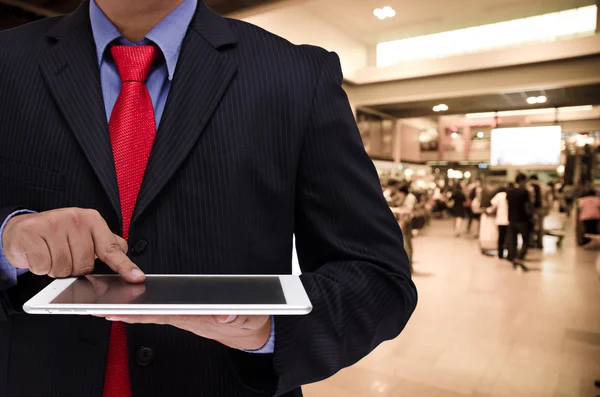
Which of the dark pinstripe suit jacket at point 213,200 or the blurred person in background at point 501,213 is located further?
the blurred person in background at point 501,213

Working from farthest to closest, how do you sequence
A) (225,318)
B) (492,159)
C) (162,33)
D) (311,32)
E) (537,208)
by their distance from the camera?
(492,159)
(537,208)
(311,32)
(162,33)
(225,318)

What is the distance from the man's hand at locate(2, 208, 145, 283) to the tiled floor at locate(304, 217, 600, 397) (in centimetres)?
326

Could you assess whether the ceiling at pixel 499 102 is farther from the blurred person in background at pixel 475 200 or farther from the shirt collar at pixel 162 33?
the shirt collar at pixel 162 33

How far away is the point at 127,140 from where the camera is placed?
72cm

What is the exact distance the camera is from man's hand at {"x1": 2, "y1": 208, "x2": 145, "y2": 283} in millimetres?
554

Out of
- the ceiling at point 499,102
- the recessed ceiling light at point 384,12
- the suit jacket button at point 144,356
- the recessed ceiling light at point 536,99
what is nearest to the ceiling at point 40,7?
the recessed ceiling light at point 384,12

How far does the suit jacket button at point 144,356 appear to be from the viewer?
0.68 m

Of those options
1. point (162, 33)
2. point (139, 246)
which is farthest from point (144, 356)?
point (162, 33)

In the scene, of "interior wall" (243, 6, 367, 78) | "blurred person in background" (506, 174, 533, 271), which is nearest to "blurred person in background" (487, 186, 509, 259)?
"blurred person in background" (506, 174, 533, 271)

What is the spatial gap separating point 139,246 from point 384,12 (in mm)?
7688

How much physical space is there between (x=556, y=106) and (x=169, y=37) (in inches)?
480

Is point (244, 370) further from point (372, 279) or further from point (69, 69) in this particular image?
point (69, 69)

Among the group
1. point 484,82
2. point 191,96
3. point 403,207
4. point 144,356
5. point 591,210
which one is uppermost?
point 484,82

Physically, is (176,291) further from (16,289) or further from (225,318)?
(16,289)
